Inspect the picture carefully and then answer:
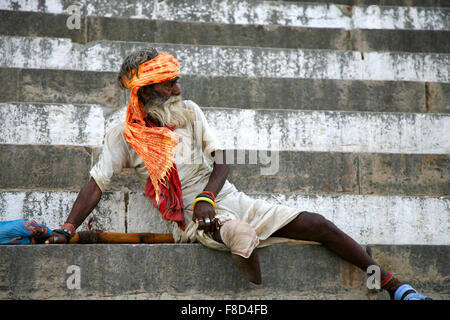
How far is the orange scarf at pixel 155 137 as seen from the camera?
13.5ft

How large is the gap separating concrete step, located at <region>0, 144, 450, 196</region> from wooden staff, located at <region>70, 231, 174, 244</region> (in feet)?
2.65

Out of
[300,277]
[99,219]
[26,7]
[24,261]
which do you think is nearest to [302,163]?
[300,277]

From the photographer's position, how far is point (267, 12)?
302 inches

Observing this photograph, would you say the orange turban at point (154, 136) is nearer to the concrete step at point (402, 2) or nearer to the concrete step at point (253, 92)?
the concrete step at point (253, 92)

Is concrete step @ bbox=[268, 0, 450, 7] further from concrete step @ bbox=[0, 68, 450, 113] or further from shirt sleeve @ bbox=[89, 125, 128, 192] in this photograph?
shirt sleeve @ bbox=[89, 125, 128, 192]

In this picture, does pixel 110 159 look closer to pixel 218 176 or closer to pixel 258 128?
pixel 218 176

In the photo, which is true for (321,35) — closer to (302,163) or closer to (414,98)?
(414,98)

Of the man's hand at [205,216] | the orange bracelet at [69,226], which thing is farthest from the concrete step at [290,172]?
the man's hand at [205,216]

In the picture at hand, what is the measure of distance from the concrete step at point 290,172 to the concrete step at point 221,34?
2442 millimetres

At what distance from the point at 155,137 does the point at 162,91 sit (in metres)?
0.34

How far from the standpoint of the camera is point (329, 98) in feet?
19.8

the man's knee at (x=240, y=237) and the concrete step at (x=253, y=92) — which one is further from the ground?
the concrete step at (x=253, y=92)

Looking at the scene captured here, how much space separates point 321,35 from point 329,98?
5.20ft

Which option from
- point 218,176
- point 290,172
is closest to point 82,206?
point 218,176
